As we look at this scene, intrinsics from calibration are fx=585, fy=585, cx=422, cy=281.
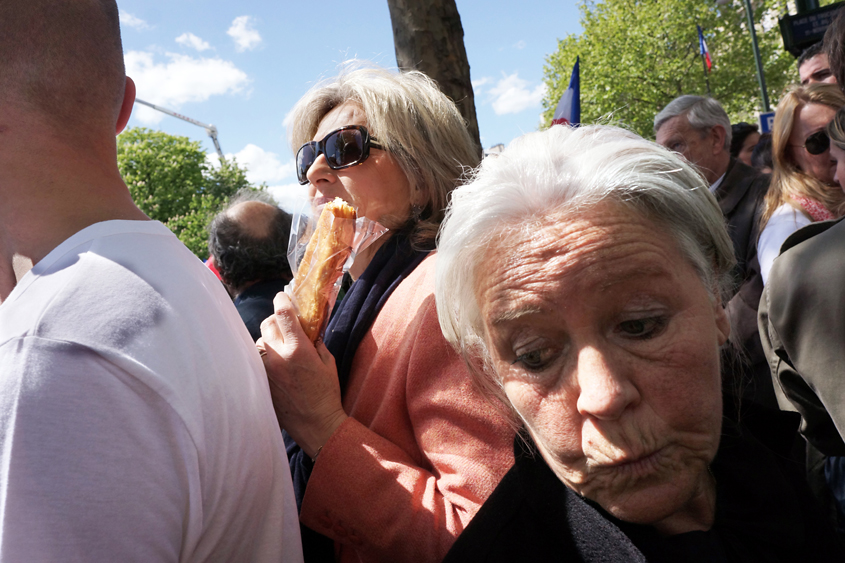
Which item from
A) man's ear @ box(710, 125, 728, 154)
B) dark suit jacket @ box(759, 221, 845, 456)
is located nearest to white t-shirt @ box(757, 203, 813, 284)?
dark suit jacket @ box(759, 221, 845, 456)

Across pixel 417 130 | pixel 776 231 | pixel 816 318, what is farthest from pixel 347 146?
pixel 776 231

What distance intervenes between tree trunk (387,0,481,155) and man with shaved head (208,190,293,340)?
1.45 meters

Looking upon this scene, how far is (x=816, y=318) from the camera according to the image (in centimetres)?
144

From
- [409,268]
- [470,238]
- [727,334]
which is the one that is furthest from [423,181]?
[727,334]

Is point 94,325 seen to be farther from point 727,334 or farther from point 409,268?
point 727,334

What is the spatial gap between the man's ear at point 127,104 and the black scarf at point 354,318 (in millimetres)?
861

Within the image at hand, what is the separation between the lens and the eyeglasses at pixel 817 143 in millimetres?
3371

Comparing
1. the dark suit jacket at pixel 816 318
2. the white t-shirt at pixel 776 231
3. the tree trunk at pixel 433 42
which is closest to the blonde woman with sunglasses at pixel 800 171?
the white t-shirt at pixel 776 231

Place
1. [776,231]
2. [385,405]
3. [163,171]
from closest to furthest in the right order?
[385,405] < [776,231] < [163,171]

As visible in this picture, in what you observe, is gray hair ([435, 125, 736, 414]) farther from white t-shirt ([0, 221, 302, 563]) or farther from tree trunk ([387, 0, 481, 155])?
tree trunk ([387, 0, 481, 155])

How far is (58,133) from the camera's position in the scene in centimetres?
123

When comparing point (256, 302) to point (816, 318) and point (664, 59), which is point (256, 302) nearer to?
point (816, 318)

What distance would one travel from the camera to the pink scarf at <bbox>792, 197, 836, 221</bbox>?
3266mm

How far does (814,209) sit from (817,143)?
42cm
